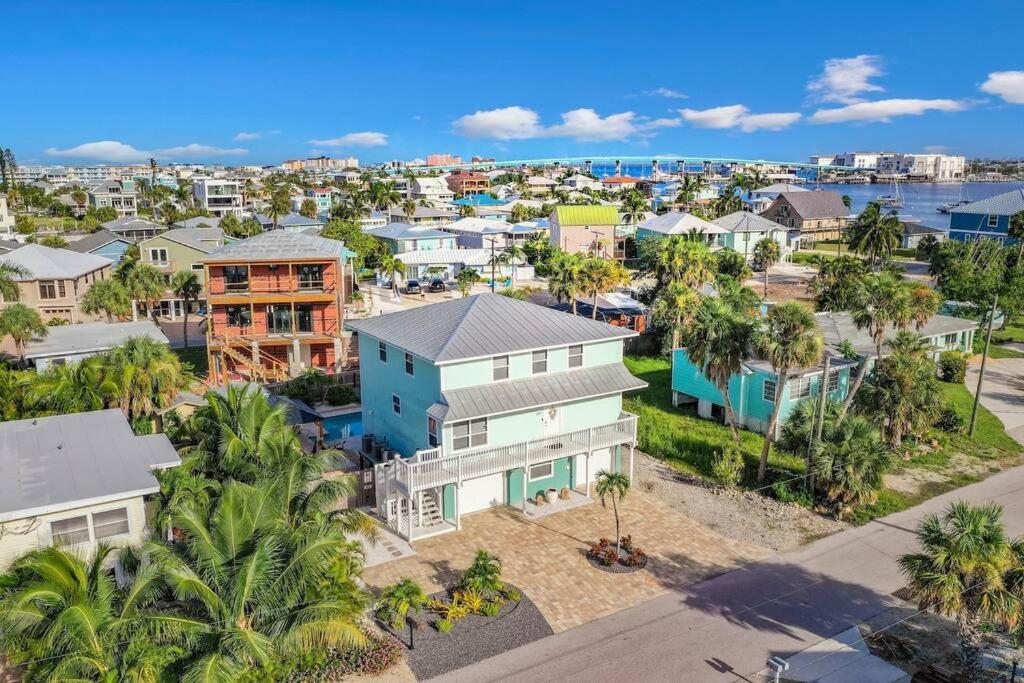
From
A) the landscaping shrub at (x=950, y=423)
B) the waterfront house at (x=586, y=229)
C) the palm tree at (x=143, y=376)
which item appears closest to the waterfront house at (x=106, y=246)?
the palm tree at (x=143, y=376)

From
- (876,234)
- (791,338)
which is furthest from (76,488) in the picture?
(876,234)

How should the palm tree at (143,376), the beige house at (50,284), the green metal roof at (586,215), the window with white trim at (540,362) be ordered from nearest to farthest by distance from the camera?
the palm tree at (143,376) < the window with white trim at (540,362) < the beige house at (50,284) < the green metal roof at (586,215)

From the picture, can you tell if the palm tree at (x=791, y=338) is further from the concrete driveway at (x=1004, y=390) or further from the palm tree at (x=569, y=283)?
the palm tree at (x=569, y=283)

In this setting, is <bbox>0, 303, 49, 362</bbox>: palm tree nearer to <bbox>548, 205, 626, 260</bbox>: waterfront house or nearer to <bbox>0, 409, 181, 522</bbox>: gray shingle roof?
<bbox>0, 409, 181, 522</bbox>: gray shingle roof

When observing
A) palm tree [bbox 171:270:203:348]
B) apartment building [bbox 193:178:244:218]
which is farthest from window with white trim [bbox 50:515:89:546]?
apartment building [bbox 193:178:244:218]

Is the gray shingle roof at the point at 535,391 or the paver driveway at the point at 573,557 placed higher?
the gray shingle roof at the point at 535,391

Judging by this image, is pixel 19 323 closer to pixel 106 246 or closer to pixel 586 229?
pixel 106 246
